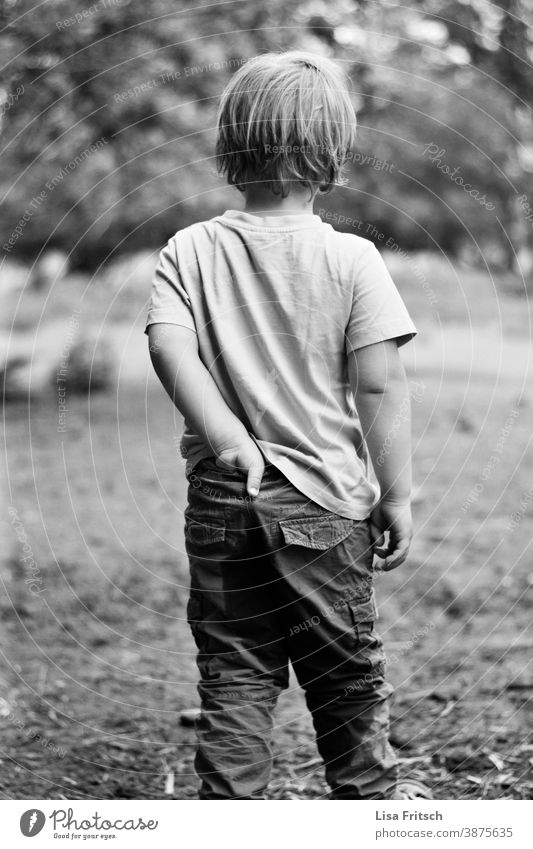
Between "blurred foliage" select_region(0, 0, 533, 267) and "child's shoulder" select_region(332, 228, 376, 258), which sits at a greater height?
"blurred foliage" select_region(0, 0, 533, 267)

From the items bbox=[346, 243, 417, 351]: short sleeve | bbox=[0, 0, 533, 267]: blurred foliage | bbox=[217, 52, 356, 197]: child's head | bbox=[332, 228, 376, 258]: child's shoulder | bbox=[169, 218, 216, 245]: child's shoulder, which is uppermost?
bbox=[0, 0, 533, 267]: blurred foliage

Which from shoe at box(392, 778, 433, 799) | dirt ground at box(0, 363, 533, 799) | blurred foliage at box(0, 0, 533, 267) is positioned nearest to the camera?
shoe at box(392, 778, 433, 799)

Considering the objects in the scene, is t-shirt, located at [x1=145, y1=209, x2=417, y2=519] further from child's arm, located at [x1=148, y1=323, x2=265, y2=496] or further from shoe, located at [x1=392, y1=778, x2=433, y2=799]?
shoe, located at [x1=392, y1=778, x2=433, y2=799]

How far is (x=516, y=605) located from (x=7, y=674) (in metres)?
1.47

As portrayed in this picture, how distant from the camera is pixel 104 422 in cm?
646

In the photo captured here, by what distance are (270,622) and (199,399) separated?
1.23ft

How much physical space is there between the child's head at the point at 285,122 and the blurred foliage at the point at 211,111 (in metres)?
2.11

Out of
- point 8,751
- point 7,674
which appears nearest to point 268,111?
point 8,751

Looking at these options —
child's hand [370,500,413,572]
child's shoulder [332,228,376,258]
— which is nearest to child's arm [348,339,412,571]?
child's hand [370,500,413,572]

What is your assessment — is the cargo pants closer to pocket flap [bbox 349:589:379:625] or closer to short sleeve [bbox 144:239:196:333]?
pocket flap [bbox 349:589:379:625]

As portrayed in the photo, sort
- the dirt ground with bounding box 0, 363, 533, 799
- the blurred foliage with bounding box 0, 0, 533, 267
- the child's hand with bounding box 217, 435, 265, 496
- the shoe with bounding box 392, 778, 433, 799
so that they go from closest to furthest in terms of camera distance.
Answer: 1. the child's hand with bounding box 217, 435, 265, 496
2. the shoe with bounding box 392, 778, 433, 799
3. the dirt ground with bounding box 0, 363, 533, 799
4. the blurred foliage with bounding box 0, 0, 533, 267

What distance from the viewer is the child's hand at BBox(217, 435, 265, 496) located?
1.53 m

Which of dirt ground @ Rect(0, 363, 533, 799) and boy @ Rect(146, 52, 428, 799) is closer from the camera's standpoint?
boy @ Rect(146, 52, 428, 799)

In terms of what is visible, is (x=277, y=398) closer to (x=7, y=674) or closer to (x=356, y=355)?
(x=356, y=355)
